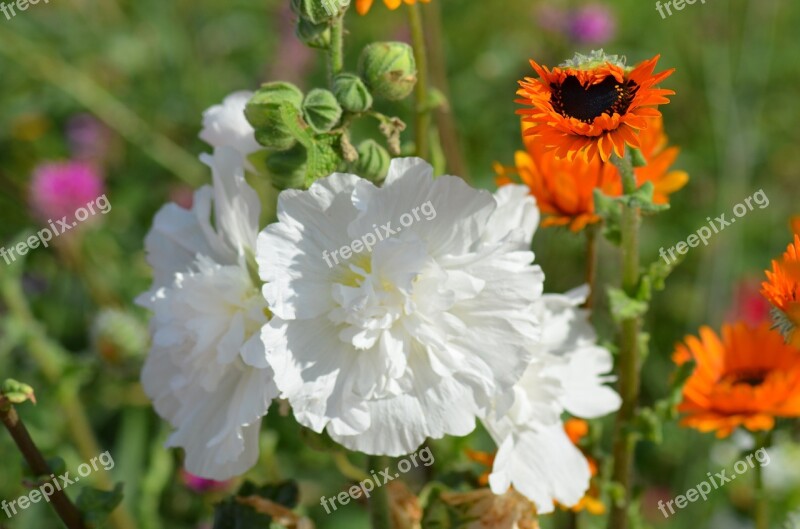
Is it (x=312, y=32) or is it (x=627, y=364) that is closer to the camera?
(x=312, y=32)

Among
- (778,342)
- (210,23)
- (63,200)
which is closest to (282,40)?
(210,23)

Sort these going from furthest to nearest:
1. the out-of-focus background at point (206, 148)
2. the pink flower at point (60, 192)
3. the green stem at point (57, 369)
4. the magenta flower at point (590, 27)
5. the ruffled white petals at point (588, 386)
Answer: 1. the magenta flower at point (590, 27)
2. the pink flower at point (60, 192)
3. the out-of-focus background at point (206, 148)
4. the green stem at point (57, 369)
5. the ruffled white petals at point (588, 386)

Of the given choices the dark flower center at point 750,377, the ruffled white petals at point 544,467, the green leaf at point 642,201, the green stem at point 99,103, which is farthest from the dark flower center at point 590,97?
the green stem at point 99,103

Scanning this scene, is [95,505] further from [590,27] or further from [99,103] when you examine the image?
[590,27]

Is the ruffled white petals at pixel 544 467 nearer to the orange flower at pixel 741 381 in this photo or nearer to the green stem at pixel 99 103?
the orange flower at pixel 741 381

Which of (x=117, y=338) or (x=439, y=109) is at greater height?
(x=439, y=109)

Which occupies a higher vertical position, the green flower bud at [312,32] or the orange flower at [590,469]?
the green flower bud at [312,32]

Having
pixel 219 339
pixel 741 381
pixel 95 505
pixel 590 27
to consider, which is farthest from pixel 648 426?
pixel 590 27

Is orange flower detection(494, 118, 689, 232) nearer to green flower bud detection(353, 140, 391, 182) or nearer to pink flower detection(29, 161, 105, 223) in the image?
green flower bud detection(353, 140, 391, 182)
